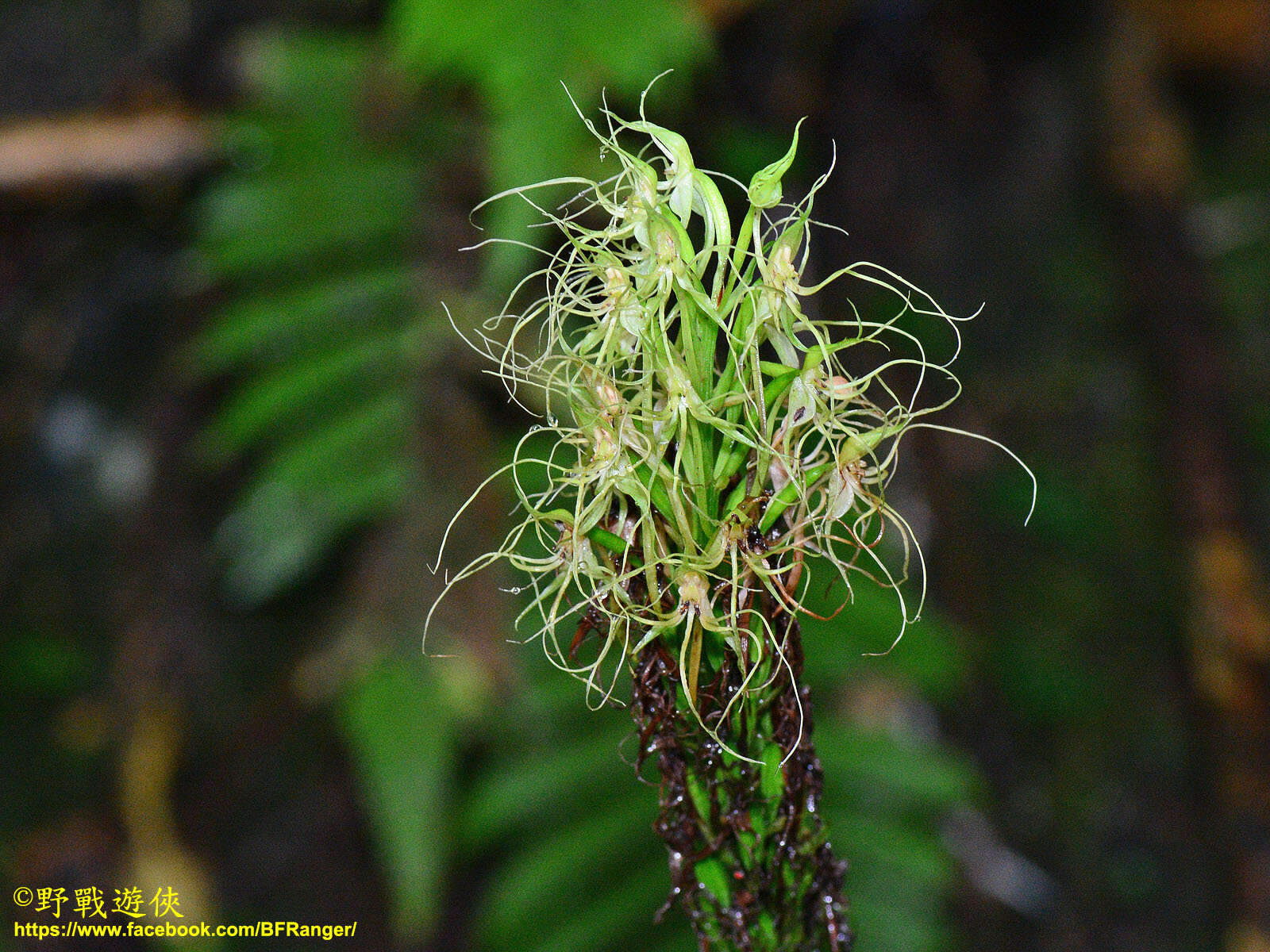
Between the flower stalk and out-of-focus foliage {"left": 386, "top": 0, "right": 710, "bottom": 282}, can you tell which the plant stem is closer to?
the flower stalk

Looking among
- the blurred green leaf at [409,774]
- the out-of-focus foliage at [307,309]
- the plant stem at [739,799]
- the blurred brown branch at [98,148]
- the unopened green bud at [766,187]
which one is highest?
the blurred brown branch at [98,148]

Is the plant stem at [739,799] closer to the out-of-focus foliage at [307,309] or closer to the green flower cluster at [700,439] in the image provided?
the green flower cluster at [700,439]

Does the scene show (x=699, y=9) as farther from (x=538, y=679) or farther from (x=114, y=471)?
(x=114, y=471)

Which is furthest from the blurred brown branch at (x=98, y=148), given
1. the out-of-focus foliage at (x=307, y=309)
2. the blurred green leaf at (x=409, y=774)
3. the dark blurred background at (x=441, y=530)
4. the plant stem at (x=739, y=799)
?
the plant stem at (x=739, y=799)

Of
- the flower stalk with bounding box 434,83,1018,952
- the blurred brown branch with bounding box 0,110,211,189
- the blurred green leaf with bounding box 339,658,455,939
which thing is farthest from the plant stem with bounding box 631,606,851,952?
the blurred brown branch with bounding box 0,110,211,189

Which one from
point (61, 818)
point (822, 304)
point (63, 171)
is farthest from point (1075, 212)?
point (61, 818)
